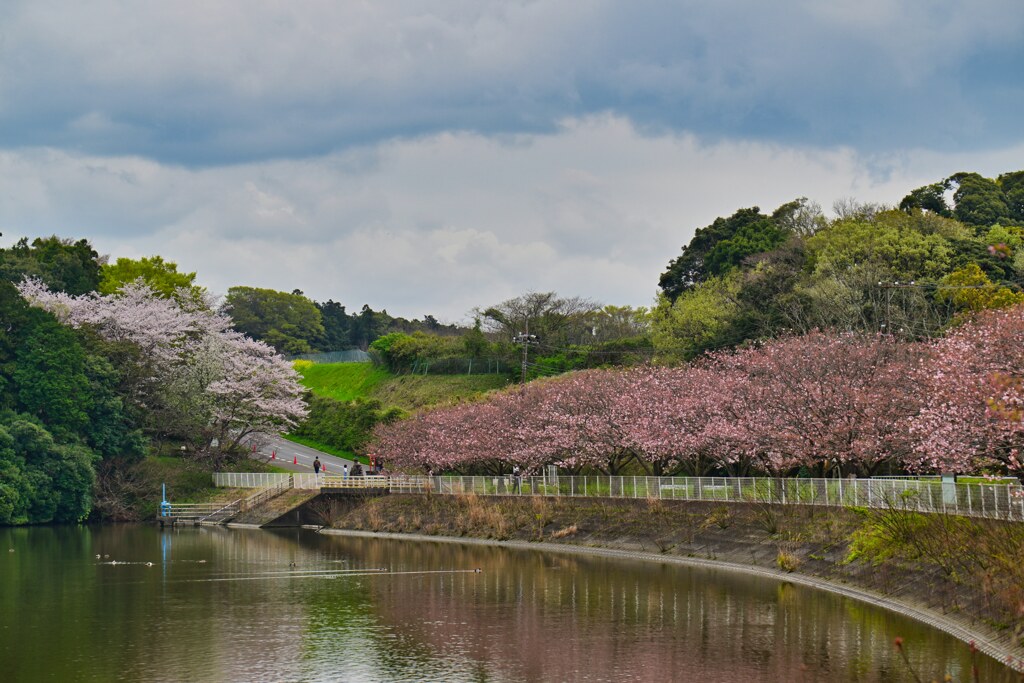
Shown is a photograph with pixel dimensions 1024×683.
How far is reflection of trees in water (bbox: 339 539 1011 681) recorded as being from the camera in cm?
2930

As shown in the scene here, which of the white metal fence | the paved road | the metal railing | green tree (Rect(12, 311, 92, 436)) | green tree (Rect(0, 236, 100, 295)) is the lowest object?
the metal railing

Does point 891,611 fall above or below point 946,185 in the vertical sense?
below

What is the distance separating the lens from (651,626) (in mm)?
36219

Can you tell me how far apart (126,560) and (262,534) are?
769 inches

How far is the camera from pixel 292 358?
17738 cm

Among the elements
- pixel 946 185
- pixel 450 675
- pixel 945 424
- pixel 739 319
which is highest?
pixel 946 185

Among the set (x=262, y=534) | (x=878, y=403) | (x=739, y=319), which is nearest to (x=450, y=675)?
(x=878, y=403)

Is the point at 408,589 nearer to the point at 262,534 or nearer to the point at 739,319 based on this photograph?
the point at 262,534

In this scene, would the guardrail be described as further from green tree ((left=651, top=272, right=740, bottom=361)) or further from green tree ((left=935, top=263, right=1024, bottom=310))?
green tree ((left=935, top=263, right=1024, bottom=310))

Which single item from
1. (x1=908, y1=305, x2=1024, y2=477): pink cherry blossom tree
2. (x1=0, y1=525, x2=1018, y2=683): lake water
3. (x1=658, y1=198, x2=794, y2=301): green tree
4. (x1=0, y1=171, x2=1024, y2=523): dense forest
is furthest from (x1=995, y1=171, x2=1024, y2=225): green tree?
(x1=0, y1=525, x2=1018, y2=683): lake water

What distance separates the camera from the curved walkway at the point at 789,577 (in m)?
30.0

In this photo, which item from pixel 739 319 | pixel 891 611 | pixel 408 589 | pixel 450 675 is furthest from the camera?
pixel 739 319

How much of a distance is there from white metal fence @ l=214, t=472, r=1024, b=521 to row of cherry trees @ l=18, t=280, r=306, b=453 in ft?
32.0

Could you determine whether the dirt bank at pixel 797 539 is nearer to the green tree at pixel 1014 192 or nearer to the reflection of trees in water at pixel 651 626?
the reflection of trees in water at pixel 651 626
